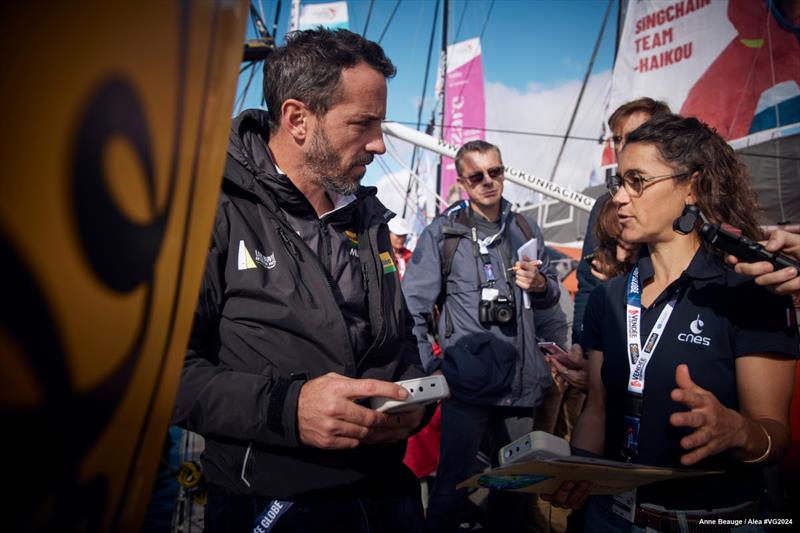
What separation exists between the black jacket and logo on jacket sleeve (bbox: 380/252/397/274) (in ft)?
0.76

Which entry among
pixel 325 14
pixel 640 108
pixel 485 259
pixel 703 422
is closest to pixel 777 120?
pixel 640 108

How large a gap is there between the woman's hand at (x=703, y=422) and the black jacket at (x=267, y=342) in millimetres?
887

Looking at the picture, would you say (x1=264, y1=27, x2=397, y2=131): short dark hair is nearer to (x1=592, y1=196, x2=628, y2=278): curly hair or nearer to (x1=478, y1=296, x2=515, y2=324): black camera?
(x1=592, y1=196, x2=628, y2=278): curly hair

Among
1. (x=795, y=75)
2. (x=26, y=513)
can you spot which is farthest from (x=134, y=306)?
(x=795, y=75)

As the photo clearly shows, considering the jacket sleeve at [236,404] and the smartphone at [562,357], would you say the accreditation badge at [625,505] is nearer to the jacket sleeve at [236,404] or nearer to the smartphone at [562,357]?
the smartphone at [562,357]

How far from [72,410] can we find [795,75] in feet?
33.2

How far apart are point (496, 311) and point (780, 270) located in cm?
175

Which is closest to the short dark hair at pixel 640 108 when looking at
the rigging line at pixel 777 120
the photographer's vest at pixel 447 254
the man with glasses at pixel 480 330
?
the man with glasses at pixel 480 330

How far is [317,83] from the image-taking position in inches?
71.1

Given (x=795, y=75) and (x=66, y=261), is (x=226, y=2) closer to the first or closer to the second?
(x=66, y=261)

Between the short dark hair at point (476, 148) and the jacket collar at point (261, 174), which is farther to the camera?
the short dark hair at point (476, 148)

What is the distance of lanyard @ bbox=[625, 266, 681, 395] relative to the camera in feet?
5.53

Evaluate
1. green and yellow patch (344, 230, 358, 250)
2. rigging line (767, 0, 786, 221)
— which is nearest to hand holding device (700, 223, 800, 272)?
green and yellow patch (344, 230, 358, 250)

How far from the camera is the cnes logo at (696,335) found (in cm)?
157
